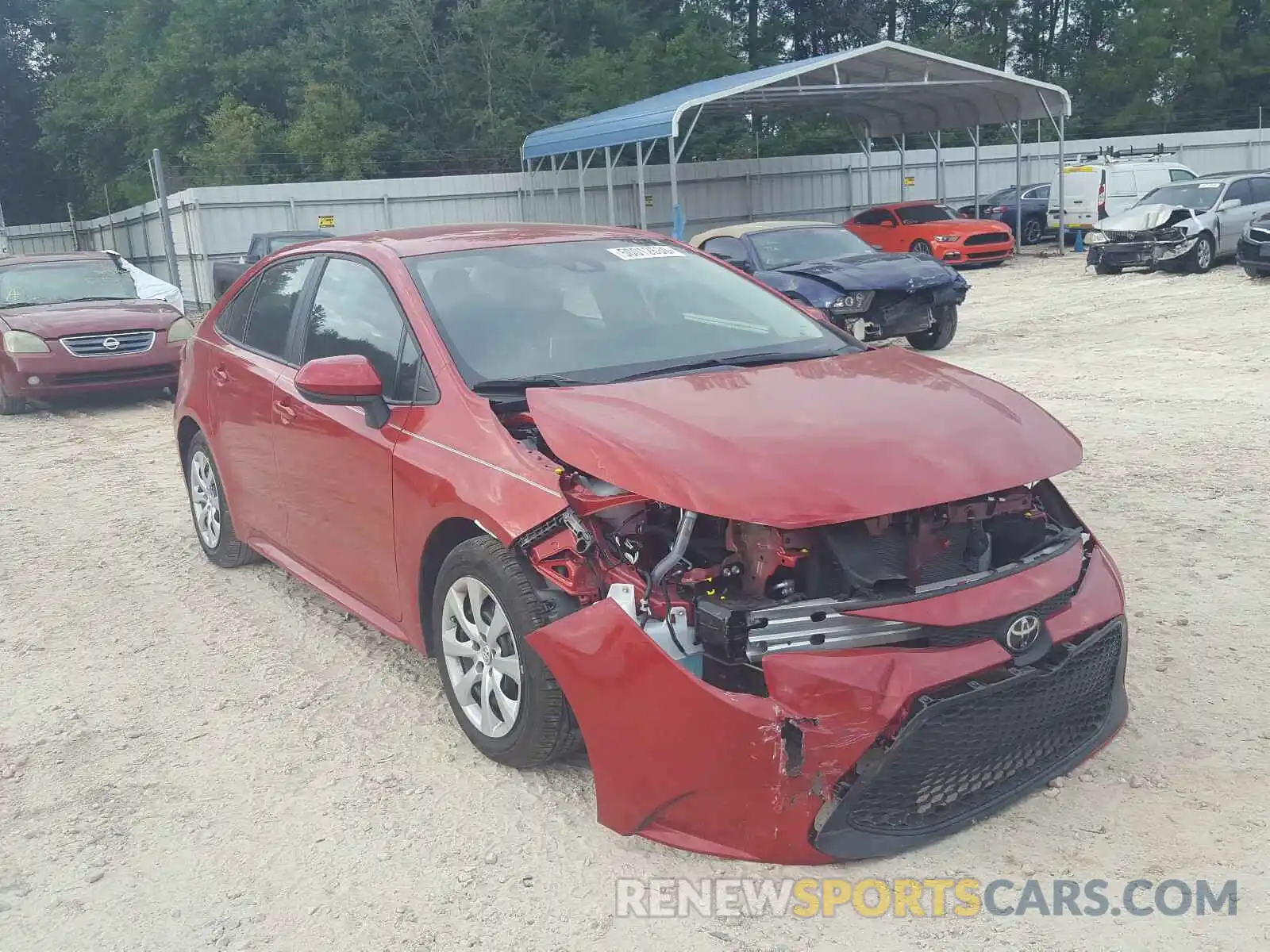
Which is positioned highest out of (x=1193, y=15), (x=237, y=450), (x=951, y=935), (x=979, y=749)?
(x=1193, y=15)

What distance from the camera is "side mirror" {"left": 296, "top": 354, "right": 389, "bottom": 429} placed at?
386 cm

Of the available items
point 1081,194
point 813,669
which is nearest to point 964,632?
point 813,669

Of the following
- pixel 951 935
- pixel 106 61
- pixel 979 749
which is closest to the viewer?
pixel 951 935

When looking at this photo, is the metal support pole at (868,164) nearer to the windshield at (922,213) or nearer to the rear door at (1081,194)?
the rear door at (1081,194)

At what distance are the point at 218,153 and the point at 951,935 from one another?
31981 mm

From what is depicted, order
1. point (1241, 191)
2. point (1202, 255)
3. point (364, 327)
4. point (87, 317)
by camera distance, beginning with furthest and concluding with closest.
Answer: point (1241, 191) < point (1202, 255) < point (87, 317) < point (364, 327)

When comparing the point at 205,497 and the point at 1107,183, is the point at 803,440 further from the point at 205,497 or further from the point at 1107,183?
the point at 1107,183

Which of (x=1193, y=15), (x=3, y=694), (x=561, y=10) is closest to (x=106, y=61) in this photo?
(x=561, y=10)

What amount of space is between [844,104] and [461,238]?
78.9 feet

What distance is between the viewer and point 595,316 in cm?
424

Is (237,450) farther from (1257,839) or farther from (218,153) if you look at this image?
(218,153)

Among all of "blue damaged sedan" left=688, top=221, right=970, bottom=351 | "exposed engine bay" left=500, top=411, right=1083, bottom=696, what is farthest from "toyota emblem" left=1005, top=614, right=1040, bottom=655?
"blue damaged sedan" left=688, top=221, right=970, bottom=351

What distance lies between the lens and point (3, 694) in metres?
4.47

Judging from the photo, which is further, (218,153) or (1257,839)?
(218,153)
